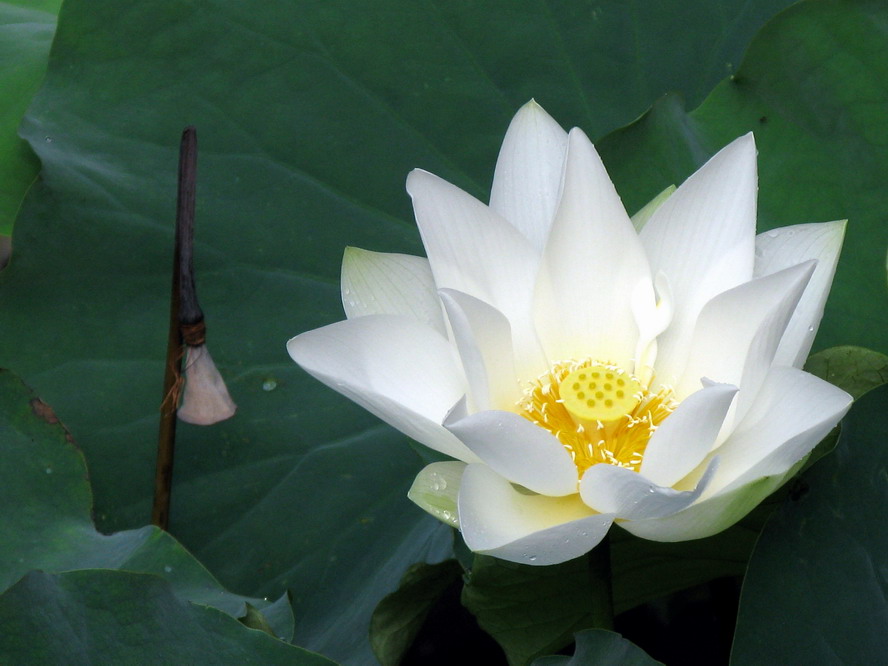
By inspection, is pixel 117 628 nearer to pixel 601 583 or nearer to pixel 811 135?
pixel 601 583

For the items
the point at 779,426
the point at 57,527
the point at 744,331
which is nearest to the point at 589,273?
the point at 744,331

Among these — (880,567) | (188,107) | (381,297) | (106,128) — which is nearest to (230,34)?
(188,107)

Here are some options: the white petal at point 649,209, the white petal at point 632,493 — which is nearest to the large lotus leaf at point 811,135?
the white petal at point 649,209

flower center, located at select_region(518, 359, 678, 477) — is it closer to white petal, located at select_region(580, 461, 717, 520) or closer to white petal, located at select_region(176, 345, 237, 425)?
white petal, located at select_region(580, 461, 717, 520)

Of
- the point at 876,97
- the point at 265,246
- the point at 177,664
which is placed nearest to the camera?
the point at 177,664

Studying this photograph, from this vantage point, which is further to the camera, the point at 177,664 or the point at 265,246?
the point at 265,246

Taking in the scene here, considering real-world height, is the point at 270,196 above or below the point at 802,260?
below

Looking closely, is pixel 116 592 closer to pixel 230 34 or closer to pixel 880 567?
pixel 880 567

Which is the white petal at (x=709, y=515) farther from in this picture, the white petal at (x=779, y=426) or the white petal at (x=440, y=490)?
the white petal at (x=440, y=490)
